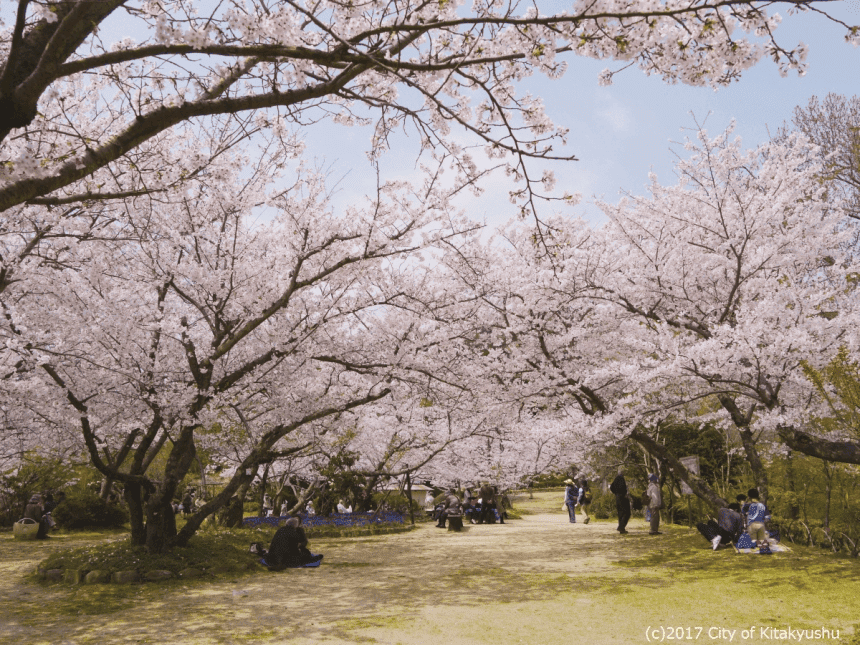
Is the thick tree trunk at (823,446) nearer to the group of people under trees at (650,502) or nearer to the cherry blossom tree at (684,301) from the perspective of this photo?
the cherry blossom tree at (684,301)

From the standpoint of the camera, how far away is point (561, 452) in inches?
661

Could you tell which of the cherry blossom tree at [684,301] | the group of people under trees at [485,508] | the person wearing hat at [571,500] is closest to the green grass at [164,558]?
the cherry blossom tree at [684,301]

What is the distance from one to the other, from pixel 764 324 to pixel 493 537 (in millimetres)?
8759

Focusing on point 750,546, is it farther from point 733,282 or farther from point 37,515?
point 37,515

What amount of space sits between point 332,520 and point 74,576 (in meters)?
7.90

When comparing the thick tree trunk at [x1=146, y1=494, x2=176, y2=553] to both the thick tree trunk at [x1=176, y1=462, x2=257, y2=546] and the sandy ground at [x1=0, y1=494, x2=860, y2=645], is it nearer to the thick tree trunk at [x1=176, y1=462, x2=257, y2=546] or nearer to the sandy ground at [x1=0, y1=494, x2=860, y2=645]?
the thick tree trunk at [x1=176, y1=462, x2=257, y2=546]

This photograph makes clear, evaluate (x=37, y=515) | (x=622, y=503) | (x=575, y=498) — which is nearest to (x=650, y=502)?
(x=622, y=503)

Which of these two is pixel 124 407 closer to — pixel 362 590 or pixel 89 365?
pixel 89 365

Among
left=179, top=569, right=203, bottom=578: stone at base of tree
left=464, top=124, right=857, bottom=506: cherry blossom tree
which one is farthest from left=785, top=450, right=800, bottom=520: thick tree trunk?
left=179, top=569, right=203, bottom=578: stone at base of tree

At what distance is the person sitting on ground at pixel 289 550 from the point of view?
857cm

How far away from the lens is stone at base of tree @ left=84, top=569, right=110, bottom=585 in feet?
24.3

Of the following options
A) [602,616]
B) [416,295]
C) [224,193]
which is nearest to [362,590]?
[602,616]

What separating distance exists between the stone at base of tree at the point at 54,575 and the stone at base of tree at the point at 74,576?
0.57ft

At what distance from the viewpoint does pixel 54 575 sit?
25.6 ft
